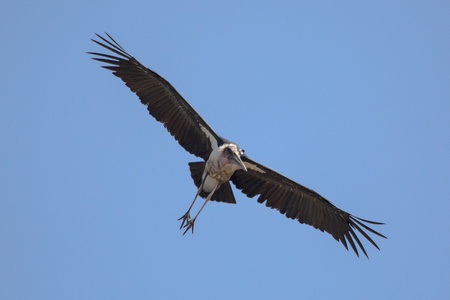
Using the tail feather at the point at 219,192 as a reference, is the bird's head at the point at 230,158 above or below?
above

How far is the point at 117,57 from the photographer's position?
18703mm

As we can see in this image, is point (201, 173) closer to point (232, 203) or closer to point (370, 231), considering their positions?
point (232, 203)

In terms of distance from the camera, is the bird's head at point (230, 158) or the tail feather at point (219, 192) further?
the tail feather at point (219, 192)

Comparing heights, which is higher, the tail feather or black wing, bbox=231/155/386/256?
black wing, bbox=231/155/386/256

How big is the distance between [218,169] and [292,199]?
210cm

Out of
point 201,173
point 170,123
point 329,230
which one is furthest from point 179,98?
point 329,230

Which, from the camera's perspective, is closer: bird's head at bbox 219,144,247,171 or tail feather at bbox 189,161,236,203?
bird's head at bbox 219,144,247,171

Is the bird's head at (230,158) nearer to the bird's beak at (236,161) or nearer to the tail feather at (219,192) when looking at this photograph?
the bird's beak at (236,161)

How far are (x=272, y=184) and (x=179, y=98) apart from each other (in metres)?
3.07

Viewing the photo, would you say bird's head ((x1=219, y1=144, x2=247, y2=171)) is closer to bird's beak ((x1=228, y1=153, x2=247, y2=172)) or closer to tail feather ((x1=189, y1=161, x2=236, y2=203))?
bird's beak ((x1=228, y1=153, x2=247, y2=172))

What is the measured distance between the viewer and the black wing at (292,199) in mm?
19484

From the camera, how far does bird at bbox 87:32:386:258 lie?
1878 centimetres

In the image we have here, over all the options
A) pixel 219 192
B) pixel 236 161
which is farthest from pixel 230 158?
pixel 219 192

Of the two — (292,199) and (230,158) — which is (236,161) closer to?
(230,158)
